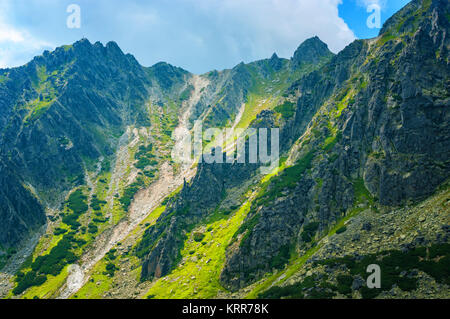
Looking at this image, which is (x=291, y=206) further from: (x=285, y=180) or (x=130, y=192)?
(x=130, y=192)

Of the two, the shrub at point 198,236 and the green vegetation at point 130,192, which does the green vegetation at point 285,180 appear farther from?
the green vegetation at point 130,192

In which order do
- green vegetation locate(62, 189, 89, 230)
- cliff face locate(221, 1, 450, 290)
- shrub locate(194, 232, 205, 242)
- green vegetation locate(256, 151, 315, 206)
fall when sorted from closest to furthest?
cliff face locate(221, 1, 450, 290) < green vegetation locate(256, 151, 315, 206) < shrub locate(194, 232, 205, 242) < green vegetation locate(62, 189, 89, 230)

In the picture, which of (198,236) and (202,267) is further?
(198,236)

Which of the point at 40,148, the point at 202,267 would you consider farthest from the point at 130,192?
the point at 202,267

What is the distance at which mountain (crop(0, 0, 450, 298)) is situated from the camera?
5738 centimetres

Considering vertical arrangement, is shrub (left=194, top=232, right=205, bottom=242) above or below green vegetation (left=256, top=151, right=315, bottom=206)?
below

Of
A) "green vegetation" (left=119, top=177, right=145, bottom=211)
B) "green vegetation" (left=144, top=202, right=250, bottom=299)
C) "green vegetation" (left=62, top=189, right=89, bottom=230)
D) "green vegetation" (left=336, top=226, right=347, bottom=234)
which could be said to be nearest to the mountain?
"green vegetation" (left=144, top=202, right=250, bottom=299)

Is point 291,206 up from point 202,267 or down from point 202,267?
up

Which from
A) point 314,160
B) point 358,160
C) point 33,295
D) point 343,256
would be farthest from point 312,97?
point 33,295

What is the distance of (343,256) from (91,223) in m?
103

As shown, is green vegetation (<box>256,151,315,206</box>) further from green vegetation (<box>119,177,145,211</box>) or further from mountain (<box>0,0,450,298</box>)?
green vegetation (<box>119,177,145,211</box>)

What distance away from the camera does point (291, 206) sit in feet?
275

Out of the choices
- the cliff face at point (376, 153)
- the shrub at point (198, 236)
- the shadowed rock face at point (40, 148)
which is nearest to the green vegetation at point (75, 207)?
the shadowed rock face at point (40, 148)
